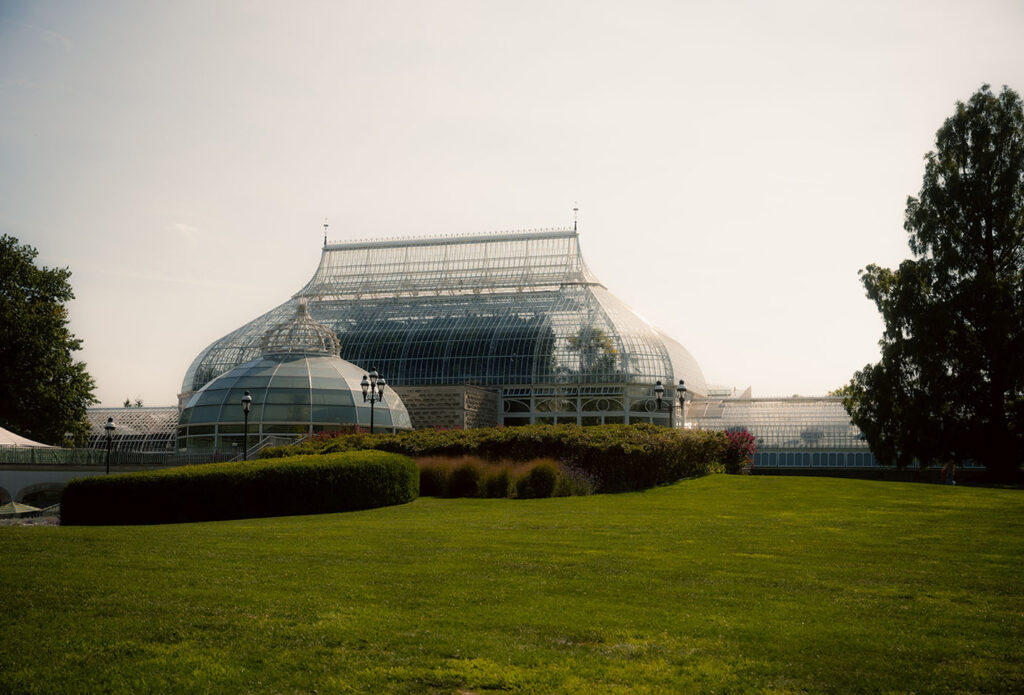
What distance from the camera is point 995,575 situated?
1096cm

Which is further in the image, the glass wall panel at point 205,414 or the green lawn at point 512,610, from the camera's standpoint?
the glass wall panel at point 205,414

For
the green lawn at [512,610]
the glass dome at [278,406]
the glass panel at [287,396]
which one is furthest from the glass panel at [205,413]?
the green lawn at [512,610]

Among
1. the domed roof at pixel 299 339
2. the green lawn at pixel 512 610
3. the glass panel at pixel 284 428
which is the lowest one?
the green lawn at pixel 512 610

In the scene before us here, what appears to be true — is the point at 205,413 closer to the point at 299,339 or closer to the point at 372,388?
Result: the point at 299,339

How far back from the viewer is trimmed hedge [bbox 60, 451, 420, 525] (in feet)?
63.9

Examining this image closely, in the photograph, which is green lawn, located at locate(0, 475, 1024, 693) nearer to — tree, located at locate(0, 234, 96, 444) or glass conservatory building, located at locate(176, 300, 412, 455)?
glass conservatory building, located at locate(176, 300, 412, 455)

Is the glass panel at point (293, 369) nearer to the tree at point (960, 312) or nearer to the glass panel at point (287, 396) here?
Answer: the glass panel at point (287, 396)

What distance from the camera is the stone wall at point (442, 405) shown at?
45.9 meters

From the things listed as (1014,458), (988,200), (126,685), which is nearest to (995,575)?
(126,685)

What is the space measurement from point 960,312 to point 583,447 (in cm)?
1632

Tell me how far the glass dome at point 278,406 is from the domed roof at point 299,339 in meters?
1.72

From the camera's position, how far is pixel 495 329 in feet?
178

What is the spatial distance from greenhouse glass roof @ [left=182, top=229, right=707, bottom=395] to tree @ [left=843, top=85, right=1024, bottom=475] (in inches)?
622

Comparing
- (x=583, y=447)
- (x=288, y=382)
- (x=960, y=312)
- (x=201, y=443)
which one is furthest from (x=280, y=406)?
(x=960, y=312)
